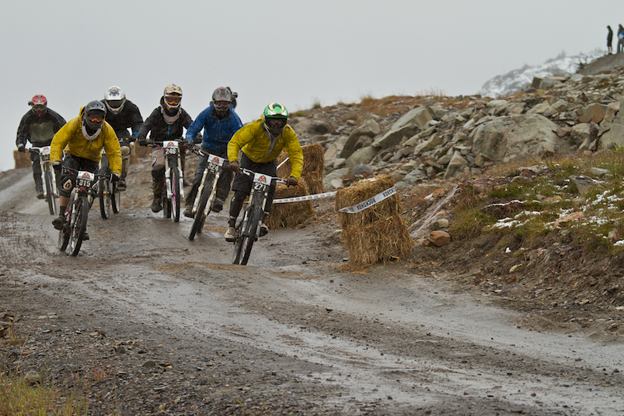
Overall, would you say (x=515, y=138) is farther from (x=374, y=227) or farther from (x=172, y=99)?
(x=172, y=99)

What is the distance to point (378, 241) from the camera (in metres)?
9.60

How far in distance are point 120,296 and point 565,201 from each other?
670 centimetres

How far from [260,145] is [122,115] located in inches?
205

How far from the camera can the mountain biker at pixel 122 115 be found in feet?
43.4

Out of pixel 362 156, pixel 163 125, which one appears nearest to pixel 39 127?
pixel 163 125

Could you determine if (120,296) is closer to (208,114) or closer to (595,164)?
(208,114)

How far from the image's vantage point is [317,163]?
51.1 feet

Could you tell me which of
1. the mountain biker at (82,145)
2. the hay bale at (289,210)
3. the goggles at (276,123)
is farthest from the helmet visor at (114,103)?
the goggles at (276,123)

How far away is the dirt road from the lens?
155 inches

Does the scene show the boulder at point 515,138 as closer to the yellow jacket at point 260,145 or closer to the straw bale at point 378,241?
the straw bale at point 378,241

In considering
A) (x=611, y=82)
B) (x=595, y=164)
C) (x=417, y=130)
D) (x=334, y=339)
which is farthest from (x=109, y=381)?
(x=611, y=82)

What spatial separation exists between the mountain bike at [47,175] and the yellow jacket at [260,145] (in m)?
6.82

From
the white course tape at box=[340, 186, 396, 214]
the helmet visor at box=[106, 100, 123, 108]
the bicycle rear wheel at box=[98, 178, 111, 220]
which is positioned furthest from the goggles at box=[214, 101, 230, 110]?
the white course tape at box=[340, 186, 396, 214]

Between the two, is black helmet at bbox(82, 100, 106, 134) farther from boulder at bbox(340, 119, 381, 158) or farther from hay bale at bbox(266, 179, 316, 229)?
boulder at bbox(340, 119, 381, 158)
